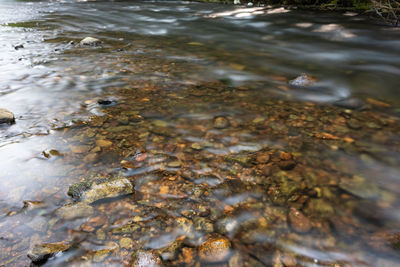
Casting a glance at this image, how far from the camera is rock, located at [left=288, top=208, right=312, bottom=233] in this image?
66.0 inches

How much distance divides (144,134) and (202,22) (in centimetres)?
851

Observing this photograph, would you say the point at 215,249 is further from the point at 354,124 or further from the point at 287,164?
the point at 354,124

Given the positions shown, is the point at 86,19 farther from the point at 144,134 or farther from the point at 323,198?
the point at 323,198

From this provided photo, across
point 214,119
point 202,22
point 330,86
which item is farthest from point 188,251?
point 202,22

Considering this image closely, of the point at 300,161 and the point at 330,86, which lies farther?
the point at 330,86

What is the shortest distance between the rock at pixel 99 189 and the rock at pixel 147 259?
1.82 feet

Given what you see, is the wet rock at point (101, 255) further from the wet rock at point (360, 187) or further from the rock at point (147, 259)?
the wet rock at point (360, 187)

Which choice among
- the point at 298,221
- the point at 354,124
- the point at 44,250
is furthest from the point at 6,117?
the point at 354,124

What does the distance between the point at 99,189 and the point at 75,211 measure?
8.9 inches

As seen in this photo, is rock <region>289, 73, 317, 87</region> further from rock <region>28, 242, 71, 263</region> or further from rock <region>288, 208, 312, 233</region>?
rock <region>28, 242, 71, 263</region>

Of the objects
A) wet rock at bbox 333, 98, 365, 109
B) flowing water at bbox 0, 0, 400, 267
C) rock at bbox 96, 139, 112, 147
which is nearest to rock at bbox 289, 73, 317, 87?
flowing water at bbox 0, 0, 400, 267

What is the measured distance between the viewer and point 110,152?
2.45 m

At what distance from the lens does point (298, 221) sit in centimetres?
173

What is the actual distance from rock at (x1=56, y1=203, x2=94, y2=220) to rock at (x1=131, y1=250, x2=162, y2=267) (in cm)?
52
